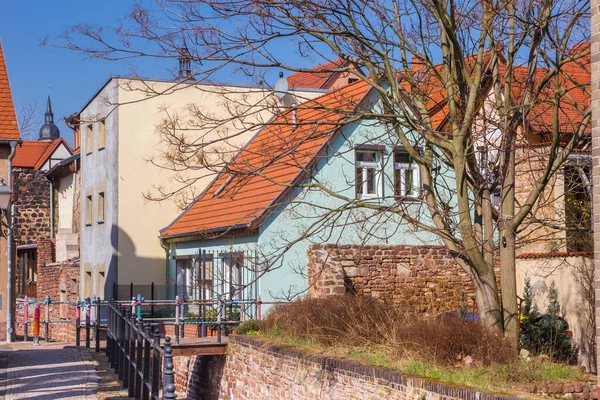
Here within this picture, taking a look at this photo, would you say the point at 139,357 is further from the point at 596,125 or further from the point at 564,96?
the point at 596,125

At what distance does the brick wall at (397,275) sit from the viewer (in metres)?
18.8

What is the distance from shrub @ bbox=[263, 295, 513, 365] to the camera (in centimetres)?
1159

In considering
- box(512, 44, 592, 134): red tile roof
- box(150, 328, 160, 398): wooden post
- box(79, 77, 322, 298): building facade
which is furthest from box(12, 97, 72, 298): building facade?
box(150, 328, 160, 398): wooden post

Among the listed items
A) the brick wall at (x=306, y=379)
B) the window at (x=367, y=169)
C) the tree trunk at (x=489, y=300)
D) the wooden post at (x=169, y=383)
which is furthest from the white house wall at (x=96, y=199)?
the wooden post at (x=169, y=383)

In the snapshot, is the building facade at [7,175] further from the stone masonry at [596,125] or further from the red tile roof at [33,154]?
the red tile roof at [33,154]

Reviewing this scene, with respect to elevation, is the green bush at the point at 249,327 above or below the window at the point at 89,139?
below

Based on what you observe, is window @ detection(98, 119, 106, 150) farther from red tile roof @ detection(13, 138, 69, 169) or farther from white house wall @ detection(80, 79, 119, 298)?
red tile roof @ detection(13, 138, 69, 169)

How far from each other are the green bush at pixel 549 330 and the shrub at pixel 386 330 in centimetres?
292

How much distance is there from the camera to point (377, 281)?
20188mm

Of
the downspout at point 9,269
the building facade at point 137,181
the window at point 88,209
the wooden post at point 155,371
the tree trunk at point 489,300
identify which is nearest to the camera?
the wooden post at point 155,371

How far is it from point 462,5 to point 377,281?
28.0 feet

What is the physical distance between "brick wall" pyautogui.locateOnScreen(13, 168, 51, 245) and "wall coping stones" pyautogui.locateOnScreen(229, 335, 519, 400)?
29.5 metres

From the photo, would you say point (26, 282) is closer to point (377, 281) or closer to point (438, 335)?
point (377, 281)

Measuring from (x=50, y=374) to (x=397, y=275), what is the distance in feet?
25.7
